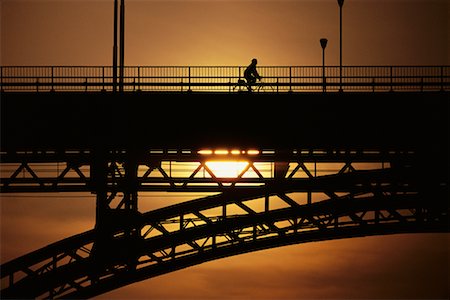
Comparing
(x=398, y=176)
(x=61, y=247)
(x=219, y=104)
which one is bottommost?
(x=61, y=247)

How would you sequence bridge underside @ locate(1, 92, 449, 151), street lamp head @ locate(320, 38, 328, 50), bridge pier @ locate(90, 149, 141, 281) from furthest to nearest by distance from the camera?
street lamp head @ locate(320, 38, 328, 50)
bridge underside @ locate(1, 92, 449, 151)
bridge pier @ locate(90, 149, 141, 281)

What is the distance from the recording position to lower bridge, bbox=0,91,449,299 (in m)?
36.4

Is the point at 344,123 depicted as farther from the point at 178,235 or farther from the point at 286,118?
the point at 178,235

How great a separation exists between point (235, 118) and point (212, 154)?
1.81 meters

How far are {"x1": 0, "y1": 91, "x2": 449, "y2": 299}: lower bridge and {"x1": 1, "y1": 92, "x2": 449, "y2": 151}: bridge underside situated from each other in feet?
0.12

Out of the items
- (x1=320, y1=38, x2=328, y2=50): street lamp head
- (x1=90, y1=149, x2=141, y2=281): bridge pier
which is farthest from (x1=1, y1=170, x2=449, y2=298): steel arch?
(x1=320, y1=38, x2=328, y2=50): street lamp head

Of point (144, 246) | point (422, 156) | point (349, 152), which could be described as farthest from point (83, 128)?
point (422, 156)

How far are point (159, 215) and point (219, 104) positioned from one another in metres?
4.73

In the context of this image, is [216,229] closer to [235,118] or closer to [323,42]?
[235,118]

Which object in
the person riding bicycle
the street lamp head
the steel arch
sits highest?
the street lamp head

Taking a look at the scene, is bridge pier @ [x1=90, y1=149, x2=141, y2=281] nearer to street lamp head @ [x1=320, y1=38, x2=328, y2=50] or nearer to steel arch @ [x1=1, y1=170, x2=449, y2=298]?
steel arch @ [x1=1, y1=170, x2=449, y2=298]

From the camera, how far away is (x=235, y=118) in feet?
124

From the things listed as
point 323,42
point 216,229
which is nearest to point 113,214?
point 216,229

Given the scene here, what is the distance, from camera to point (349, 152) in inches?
1464
